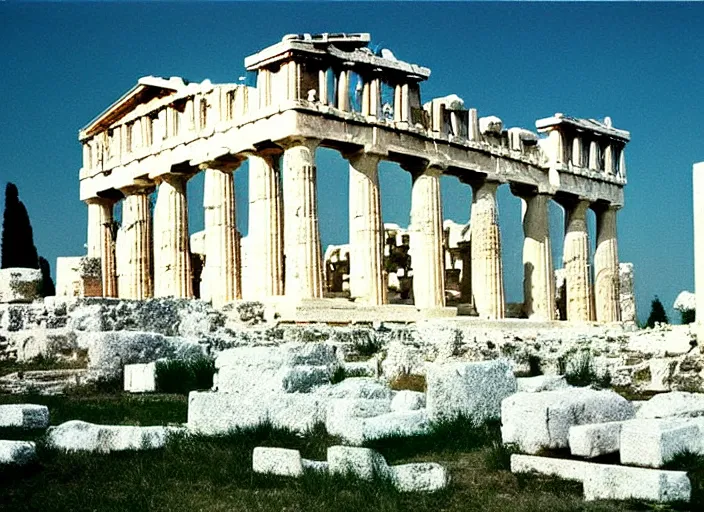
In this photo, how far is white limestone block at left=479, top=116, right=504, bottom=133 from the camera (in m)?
29.7

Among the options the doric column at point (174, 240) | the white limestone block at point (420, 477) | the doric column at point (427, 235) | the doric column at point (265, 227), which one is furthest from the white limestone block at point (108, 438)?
the doric column at point (174, 240)

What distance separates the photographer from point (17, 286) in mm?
18375

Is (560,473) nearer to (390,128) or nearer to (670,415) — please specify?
(670,415)

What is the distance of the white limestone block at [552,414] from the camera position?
6984mm

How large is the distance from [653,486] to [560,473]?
80 centimetres

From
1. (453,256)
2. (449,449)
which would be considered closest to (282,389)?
(449,449)

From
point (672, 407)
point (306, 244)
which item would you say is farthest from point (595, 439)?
point (306, 244)

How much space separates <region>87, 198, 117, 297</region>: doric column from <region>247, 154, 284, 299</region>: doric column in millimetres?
8499

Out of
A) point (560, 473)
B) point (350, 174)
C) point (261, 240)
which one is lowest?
point (560, 473)

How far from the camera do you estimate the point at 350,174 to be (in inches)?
1033

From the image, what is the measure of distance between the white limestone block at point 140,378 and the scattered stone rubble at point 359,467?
5774 mm

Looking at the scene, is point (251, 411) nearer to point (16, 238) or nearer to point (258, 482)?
point (258, 482)

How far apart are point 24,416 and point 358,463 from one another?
12.6 ft

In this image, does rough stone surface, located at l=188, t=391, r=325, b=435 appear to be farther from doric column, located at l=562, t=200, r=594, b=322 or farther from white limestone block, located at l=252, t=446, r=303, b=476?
doric column, located at l=562, t=200, r=594, b=322
